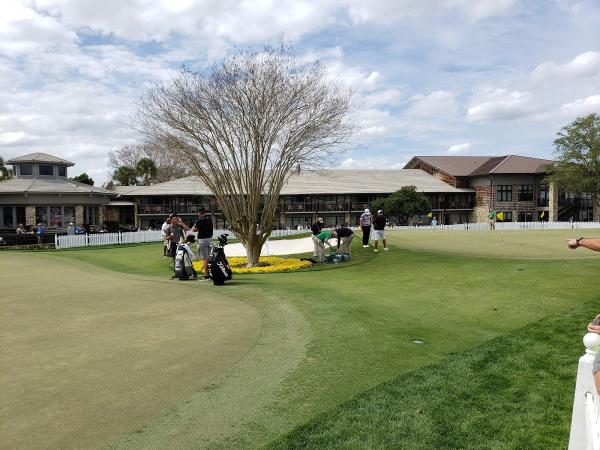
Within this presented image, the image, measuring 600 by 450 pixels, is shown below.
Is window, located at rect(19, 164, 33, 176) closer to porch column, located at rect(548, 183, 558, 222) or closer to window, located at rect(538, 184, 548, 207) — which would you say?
window, located at rect(538, 184, 548, 207)

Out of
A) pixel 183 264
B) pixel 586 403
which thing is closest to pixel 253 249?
pixel 183 264

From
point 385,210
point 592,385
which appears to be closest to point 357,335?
point 592,385

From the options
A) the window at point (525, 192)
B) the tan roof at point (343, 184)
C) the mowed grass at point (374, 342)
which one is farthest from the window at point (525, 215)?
the mowed grass at point (374, 342)

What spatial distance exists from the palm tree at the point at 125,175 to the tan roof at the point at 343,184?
1504 cm

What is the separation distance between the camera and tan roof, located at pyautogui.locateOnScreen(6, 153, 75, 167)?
46250 millimetres

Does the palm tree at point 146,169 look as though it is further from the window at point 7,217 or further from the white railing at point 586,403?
the white railing at point 586,403

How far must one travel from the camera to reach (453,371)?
6.40 meters

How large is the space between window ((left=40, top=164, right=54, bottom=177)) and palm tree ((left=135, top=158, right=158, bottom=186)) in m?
24.9

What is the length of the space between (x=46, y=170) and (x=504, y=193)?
53523 mm

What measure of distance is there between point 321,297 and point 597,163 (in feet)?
185

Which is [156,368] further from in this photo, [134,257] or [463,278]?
[134,257]

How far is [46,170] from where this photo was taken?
155ft

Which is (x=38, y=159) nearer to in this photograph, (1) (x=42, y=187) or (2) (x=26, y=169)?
(2) (x=26, y=169)

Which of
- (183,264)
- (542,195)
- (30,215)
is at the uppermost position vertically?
(542,195)
